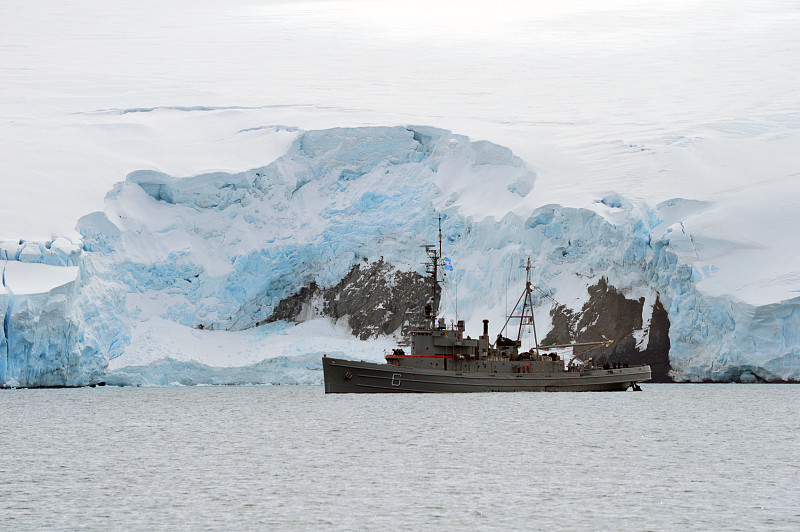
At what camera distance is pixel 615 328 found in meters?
43.1

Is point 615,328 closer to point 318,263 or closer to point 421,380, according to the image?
point 421,380

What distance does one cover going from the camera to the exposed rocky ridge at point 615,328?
4212cm

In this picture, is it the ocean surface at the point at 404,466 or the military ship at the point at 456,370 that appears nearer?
the ocean surface at the point at 404,466

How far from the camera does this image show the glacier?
38.5 m

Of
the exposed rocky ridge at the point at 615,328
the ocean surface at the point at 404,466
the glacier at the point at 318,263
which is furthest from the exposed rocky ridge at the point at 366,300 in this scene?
the ocean surface at the point at 404,466

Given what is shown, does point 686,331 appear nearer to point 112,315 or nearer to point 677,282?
point 677,282

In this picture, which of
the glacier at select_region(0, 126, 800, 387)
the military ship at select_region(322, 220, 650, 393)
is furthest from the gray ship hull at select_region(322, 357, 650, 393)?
the glacier at select_region(0, 126, 800, 387)

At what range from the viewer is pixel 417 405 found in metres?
34.0

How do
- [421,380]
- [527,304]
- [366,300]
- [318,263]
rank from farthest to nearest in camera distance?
[318,263] → [366,300] → [527,304] → [421,380]

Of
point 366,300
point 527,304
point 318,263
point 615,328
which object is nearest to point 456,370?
point 527,304

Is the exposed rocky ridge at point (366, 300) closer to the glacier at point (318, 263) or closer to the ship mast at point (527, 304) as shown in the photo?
the glacier at point (318, 263)

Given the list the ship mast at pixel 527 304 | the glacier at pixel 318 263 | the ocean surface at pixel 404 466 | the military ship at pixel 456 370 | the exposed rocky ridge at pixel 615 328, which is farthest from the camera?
the exposed rocky ridge at pixel 615 328

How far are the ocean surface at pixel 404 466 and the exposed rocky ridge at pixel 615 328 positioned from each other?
758 cm

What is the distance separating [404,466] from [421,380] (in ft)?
57.2
